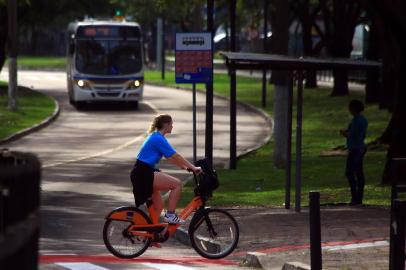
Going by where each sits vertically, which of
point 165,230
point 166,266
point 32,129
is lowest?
point 32,129

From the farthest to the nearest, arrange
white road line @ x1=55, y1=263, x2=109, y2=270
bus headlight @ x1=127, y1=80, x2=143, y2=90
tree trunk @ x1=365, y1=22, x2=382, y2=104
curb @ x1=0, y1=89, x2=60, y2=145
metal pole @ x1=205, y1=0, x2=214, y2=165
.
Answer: bus headlight @ x1=127, y1=80, x2=143, y2=90 → tree trunk @ x1=365, y1=22, x2=382, y2=104 → curb @ x1=0, y1=89, x2=60, y2=145 → metal pole @ x1=205, y1=0, x2=214, y2=165 → white road line @ x1=55, y1=263, x2=109, y2=270

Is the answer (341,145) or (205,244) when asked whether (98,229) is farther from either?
(341,145)

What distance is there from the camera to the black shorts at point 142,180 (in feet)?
44.1

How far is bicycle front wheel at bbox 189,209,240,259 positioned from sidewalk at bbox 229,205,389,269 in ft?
0.68

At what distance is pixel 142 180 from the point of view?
Result: 1343 centimetres

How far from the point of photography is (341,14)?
5019 centimetres

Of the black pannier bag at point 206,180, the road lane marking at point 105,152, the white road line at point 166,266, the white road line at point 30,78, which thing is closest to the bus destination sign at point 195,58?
the road lane marking at point 105,152

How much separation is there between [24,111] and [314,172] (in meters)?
20.5

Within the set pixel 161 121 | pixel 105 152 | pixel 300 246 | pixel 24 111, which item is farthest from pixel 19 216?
pixel 24 111

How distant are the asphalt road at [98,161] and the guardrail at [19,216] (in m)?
6.42

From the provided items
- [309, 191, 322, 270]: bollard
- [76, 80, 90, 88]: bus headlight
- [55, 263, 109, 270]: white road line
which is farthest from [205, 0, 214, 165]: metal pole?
[76, 80, 90, 88]: bus headlight

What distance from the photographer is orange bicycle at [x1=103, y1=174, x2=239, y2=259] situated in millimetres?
13469

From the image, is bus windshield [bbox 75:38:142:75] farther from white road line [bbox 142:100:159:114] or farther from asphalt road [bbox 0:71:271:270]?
white road line [bbox 142:100:159:114]

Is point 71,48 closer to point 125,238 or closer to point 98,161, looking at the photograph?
point 98,161
